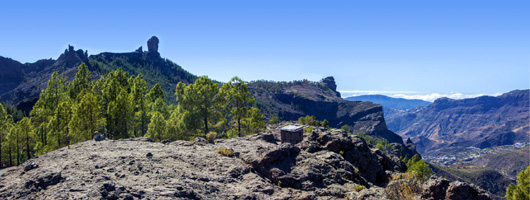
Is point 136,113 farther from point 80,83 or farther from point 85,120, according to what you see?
point 80,83

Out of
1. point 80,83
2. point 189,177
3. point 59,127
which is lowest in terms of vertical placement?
point 189,177

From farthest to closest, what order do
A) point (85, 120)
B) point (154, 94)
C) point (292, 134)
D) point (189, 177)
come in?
point (154, 94), point (85, 120), point (292, 134), point (189, 177)

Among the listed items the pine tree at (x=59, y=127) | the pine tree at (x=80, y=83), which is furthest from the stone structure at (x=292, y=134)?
the pine tree at (x=80, y=83)

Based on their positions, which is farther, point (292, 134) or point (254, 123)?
point (254, 123)

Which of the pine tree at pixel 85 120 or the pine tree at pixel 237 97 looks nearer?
the pine tree at pixel 85 120

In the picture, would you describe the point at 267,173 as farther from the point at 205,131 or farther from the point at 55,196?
the point at 205,131

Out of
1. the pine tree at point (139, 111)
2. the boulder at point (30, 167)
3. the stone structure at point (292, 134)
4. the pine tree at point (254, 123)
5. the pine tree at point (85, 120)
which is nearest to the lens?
the boulder at point (30, 167)

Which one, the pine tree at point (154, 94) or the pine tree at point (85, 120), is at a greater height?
the pine tree at point (154, 94)

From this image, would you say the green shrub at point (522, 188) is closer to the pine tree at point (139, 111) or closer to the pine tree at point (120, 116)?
the pine tree at point (139, 111)

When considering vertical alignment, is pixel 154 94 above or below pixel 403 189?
above

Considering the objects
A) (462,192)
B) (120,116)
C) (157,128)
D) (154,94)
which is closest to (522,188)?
(462,192)

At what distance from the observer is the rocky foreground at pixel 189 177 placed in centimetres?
1497

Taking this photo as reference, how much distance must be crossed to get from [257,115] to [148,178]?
33877 mm

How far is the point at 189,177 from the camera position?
17.8 metres
